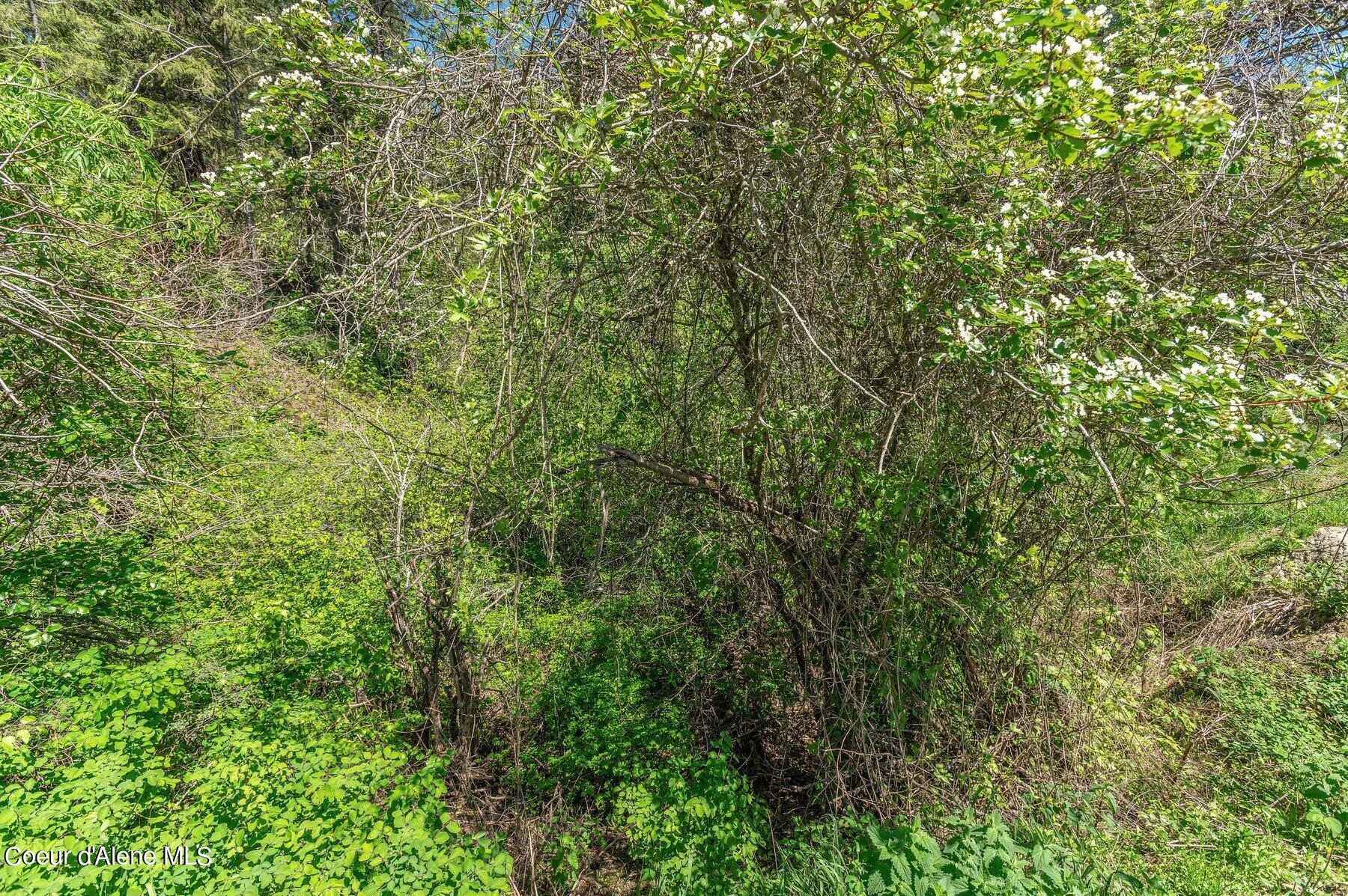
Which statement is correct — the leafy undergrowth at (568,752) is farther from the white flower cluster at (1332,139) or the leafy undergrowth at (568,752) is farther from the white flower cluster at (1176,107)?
the white flower cluster at (1176,107)

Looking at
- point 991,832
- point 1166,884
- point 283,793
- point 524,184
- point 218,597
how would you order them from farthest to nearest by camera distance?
1. point 218,597
2. point 283,793
3. point 1166,884
4. point 991,832
5. point 524,184

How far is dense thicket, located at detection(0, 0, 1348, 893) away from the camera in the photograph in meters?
1.75

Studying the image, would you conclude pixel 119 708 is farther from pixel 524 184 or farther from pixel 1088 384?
pixel 1088 384

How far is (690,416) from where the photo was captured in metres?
3.42

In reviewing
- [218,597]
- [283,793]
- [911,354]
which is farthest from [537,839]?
[911,354]

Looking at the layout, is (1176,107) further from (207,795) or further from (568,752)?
(207,795)

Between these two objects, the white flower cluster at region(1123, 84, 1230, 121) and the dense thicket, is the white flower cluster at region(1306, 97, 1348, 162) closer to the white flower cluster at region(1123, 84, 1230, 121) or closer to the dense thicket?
the dense thicket

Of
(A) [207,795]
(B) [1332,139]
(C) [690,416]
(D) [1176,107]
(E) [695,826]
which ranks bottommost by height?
(A) [207,795]

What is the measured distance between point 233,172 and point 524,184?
4.62ft

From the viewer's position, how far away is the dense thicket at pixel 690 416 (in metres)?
1.75

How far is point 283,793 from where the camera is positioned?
10.4 ft

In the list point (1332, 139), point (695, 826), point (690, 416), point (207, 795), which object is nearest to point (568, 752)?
point (695, 826)

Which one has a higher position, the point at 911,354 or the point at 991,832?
the point at 911,354

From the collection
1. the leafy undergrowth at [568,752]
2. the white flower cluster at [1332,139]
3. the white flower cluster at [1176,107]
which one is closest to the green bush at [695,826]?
the leafy undergrowth at [568,752]
